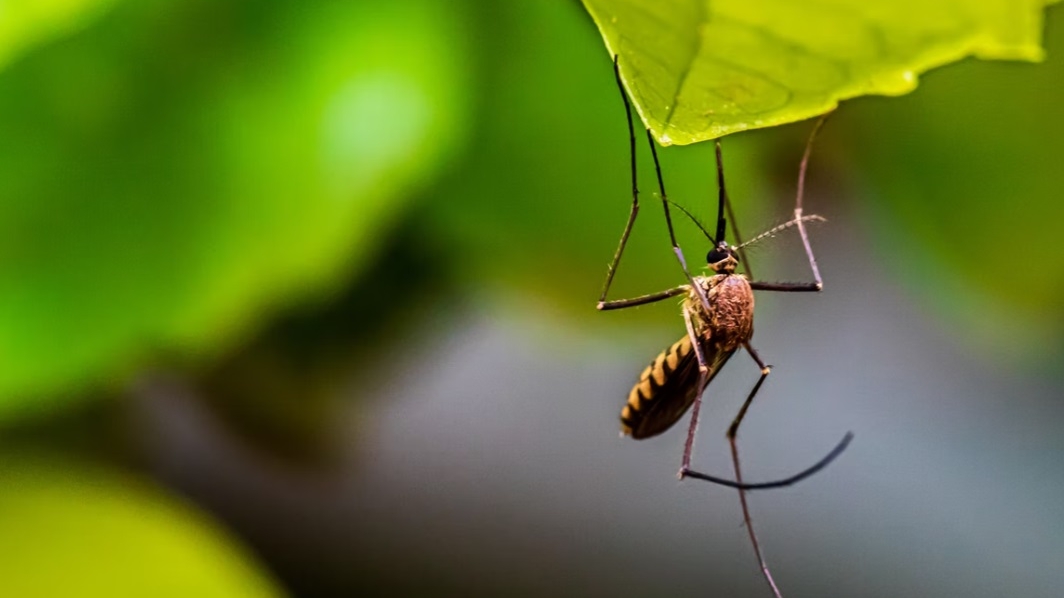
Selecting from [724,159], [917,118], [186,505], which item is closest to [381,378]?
[186,505]

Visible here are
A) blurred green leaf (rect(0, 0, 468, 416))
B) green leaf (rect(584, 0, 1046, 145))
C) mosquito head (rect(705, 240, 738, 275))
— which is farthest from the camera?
mosquito head (rect(705, 240, 738, 275))

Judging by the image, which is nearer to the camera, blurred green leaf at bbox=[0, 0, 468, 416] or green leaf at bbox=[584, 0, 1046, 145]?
green leaf at bbox=[584, 0, 1046, 145]

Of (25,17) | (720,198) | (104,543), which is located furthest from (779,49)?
(104,543)

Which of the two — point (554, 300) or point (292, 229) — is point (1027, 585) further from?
point (292, 229)

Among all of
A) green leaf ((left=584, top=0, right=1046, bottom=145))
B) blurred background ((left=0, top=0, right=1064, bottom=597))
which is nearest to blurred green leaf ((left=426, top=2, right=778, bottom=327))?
blurred background ((left=0, top=0, right=1064, bottom=597))

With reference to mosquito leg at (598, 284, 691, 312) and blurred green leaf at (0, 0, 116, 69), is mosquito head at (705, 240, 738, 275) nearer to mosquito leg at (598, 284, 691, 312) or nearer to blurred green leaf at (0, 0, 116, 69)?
mosquito leg at (598, 284, 691, 312)

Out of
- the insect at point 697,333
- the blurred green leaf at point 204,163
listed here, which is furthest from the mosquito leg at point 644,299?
the blurred green leaf at point 204,163
